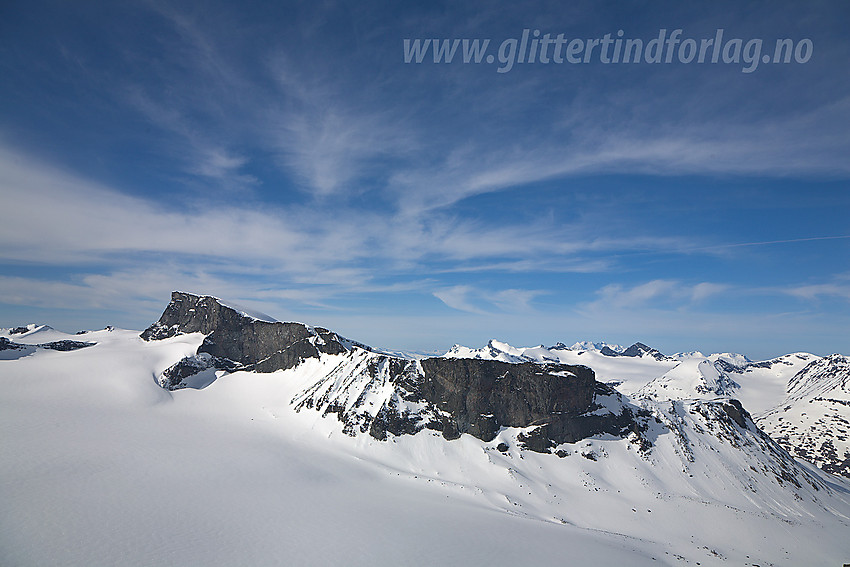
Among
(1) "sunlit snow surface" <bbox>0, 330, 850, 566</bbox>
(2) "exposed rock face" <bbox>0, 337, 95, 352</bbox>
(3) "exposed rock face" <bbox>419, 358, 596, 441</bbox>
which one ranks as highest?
(3) "exposed rock face" <bbox>419, 358, 596, 441</bbox>

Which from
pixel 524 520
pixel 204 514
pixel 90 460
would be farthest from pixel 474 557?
pixel 90 460

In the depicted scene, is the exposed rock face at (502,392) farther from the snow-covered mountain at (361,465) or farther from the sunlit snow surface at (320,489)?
the sunlit snow surface at (320,489)

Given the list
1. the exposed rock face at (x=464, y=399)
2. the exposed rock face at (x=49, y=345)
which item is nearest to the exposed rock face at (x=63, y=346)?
the exposed rock face at (x=49, y=345)

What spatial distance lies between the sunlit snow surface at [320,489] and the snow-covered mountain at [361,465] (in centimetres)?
37

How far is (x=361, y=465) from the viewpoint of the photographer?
7212 cm

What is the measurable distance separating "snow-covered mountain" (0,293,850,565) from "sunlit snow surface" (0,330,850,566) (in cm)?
37

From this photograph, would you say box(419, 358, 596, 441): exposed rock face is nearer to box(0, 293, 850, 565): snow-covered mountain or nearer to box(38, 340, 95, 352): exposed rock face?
box(0, 293, 850, 565): snow-covered mountain

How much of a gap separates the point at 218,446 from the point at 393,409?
117ft

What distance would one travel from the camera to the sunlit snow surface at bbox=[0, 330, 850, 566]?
125 ft

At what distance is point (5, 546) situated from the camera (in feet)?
104

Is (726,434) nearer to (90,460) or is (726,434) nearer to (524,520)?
(524,520)

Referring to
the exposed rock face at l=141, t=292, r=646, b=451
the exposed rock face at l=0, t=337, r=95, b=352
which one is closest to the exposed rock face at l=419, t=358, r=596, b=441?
the exposed rock face at l=141, t=292, r=646, b=451

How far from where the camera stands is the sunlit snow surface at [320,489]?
125 feet

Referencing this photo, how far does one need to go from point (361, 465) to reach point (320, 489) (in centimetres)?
1619
